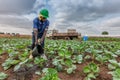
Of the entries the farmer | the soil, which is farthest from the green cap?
the soil

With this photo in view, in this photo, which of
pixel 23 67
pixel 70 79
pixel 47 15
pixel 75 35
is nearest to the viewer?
pixel 70 79

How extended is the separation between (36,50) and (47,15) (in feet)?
3.12

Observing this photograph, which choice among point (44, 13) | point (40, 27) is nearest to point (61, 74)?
point (44, 13)

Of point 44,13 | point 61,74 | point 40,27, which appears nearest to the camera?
point 61,74

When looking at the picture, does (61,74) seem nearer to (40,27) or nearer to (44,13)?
(44,13)

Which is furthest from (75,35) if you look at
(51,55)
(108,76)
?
(108,76)

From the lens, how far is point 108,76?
178 inches

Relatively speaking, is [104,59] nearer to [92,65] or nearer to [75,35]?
[92,65]

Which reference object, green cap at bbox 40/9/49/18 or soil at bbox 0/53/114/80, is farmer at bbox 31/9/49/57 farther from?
soil at bbox 0/53/114/80

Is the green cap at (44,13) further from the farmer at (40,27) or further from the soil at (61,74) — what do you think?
the soil at (61,74)

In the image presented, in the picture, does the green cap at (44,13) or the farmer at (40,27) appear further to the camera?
the farmer at (40,27)

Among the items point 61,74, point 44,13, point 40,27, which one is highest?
point 44,13

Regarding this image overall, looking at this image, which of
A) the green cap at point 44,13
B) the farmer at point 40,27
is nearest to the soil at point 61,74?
the farmer at point 40,27

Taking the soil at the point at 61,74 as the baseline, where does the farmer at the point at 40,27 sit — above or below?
above
